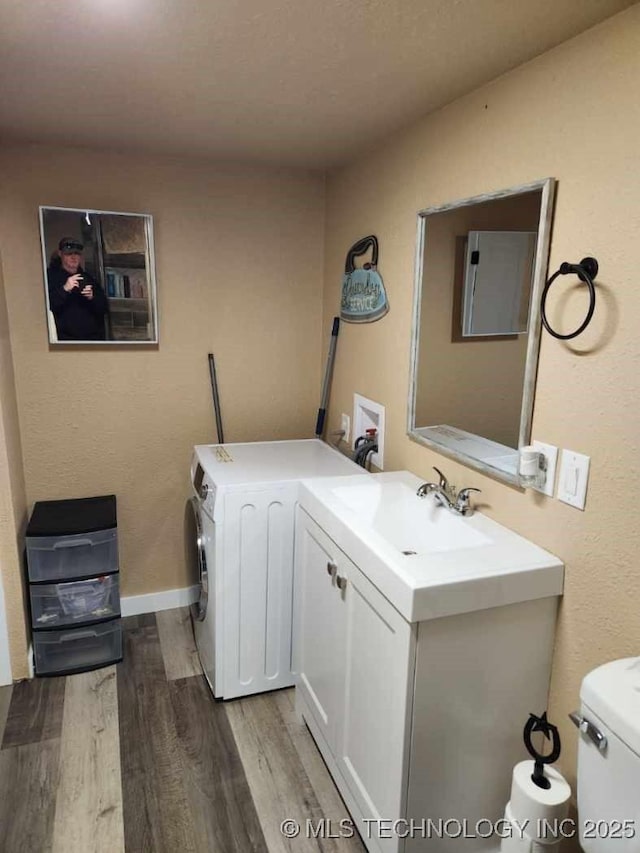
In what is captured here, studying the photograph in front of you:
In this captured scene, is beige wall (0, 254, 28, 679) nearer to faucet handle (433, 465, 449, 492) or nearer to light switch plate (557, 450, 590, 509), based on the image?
faucet handle (433, 465, 449, 492)

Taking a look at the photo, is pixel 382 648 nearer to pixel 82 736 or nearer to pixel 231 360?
pixel 82 736

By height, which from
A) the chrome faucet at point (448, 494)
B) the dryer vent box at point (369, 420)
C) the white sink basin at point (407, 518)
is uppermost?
the dryer vent box at point (369, 420)

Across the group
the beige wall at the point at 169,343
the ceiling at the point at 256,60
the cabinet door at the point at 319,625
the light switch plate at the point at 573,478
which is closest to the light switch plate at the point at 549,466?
the light switch plate at the point at 573,478

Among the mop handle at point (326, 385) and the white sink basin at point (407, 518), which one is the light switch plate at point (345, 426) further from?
the white sink basin at point (407, 518)

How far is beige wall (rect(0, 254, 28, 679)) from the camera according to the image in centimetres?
226

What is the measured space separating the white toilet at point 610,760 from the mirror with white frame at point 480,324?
24.0 inches

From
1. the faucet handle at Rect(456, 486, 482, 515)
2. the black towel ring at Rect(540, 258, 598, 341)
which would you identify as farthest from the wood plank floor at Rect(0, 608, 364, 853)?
the black towel ring at Rect(540, 258, 598, 341)

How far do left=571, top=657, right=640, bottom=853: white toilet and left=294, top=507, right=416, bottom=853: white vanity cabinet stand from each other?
40 centimetres

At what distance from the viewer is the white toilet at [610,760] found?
1100 millimetres

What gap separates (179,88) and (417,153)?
33.5 inches

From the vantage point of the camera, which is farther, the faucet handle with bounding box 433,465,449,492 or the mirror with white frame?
the faucet handle with bounding box 433,465,449,492

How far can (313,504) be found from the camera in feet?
6.49

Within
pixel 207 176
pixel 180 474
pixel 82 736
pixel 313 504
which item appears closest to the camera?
pixel 313 504

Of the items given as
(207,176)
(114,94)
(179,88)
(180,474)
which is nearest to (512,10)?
(179,88)
